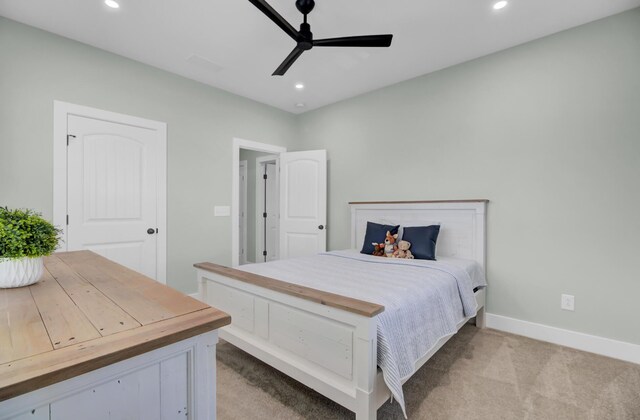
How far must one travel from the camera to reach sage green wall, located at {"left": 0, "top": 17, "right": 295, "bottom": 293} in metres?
2.42

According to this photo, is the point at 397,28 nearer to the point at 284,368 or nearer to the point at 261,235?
the point at 284,368

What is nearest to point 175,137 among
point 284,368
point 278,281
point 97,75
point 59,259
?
point 97,75

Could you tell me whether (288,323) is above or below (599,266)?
below

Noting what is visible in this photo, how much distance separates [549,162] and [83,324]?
331 cm

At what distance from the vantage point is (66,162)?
105 inches

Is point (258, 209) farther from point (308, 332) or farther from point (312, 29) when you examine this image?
point (308, 332)

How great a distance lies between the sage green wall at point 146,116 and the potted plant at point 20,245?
6.20 feet

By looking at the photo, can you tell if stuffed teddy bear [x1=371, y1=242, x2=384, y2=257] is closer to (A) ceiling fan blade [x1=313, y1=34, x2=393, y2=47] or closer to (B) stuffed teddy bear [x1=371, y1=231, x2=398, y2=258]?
(B) stuffed teddy bear [x1=371, y1=231, x2=398, y2=258]

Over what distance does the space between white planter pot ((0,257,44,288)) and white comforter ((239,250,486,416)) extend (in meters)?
1.34

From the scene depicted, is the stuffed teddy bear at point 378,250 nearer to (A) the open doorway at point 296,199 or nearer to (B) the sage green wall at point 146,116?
(A) the open doorway at point 296,199

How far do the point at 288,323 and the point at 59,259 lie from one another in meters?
1.38

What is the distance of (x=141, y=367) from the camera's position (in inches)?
28.7

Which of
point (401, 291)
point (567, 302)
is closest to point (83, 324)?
point (401, 291)

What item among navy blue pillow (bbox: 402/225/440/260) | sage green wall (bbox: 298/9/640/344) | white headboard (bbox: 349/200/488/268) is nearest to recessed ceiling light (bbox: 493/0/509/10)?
sage green wall (bbox: 298/9/640/344)
